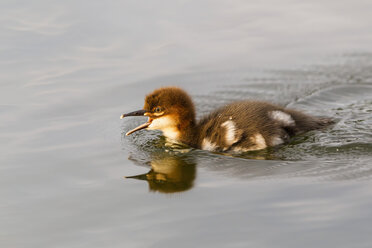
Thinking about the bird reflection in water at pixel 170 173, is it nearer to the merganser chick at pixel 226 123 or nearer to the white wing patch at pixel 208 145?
the white wing patch at pixel 208 145

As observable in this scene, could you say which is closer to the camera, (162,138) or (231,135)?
(231,135)

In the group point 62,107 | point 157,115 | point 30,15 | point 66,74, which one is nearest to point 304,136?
point 157,115

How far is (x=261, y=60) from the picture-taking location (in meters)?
8.59

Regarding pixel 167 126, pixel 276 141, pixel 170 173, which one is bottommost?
pixel 170 173

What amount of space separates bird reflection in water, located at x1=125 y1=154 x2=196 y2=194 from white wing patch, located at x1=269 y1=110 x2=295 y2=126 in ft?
2.90

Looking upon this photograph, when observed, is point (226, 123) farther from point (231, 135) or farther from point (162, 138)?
point (162, 138)

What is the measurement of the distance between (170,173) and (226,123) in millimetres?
775

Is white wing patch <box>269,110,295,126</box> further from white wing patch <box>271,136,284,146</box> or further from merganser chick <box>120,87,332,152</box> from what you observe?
white wing patch <box>271,136,284,146</box>

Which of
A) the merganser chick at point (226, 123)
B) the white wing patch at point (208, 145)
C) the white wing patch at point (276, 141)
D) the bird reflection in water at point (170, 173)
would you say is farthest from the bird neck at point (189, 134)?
the white wing patch at point (276, 141)

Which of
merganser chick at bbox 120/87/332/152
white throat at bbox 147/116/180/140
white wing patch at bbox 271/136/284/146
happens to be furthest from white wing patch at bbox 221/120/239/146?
white throat at bbox 147/116/180/140

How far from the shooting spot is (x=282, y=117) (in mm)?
6246

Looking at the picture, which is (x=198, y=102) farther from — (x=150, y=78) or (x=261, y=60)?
(x=261, y=60)

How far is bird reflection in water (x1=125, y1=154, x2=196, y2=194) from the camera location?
5.33m

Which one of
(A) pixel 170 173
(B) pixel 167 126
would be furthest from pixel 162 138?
(A) pixel 170 173
